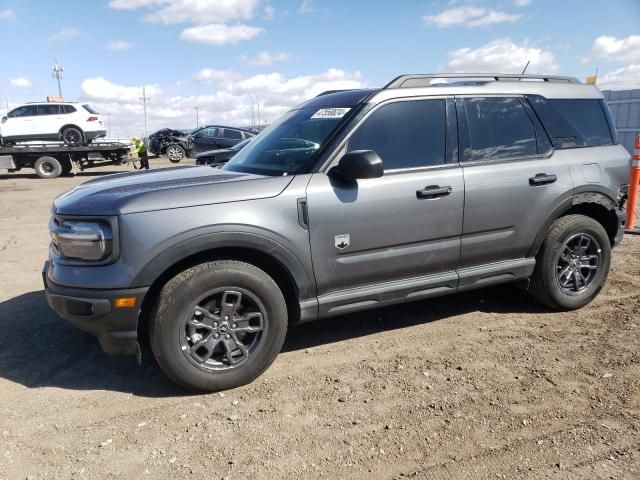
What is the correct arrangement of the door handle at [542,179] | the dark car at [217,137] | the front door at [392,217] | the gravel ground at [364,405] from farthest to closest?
the dark car at [217,137]
the door handle at [542,179]
the front door at [392,217]
the gravel ground at [364,405]

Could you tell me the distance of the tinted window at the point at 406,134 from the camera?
3.51 meters

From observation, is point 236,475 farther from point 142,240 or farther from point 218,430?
point 142,240

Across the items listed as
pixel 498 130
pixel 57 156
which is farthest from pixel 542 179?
pixel 57 156

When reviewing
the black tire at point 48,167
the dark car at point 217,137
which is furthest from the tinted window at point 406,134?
the dark car at point 217,137

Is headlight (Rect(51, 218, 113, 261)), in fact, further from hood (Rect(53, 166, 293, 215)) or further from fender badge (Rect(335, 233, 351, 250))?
fender badge (Rect(335, 233, 351, 250))

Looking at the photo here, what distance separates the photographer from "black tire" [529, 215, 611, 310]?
13.7ft

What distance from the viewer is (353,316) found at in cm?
443

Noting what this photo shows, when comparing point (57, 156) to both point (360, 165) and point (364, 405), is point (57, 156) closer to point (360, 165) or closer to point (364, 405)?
point (360, 165)

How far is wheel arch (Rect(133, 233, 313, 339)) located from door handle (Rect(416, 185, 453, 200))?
1000mm

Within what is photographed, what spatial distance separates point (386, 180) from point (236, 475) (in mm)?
2042

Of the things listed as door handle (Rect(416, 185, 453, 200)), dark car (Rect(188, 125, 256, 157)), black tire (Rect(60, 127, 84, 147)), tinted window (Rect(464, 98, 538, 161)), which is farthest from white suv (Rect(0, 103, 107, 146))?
door handle (Rect(416, 185, 453, 200))

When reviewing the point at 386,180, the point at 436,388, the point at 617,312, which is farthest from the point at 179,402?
A: the point at 617,312

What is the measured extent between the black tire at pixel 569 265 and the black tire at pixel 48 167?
1785 cm

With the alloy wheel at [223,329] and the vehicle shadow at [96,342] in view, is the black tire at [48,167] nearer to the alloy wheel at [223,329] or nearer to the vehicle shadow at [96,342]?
the vehicle shadow at [96,342]
